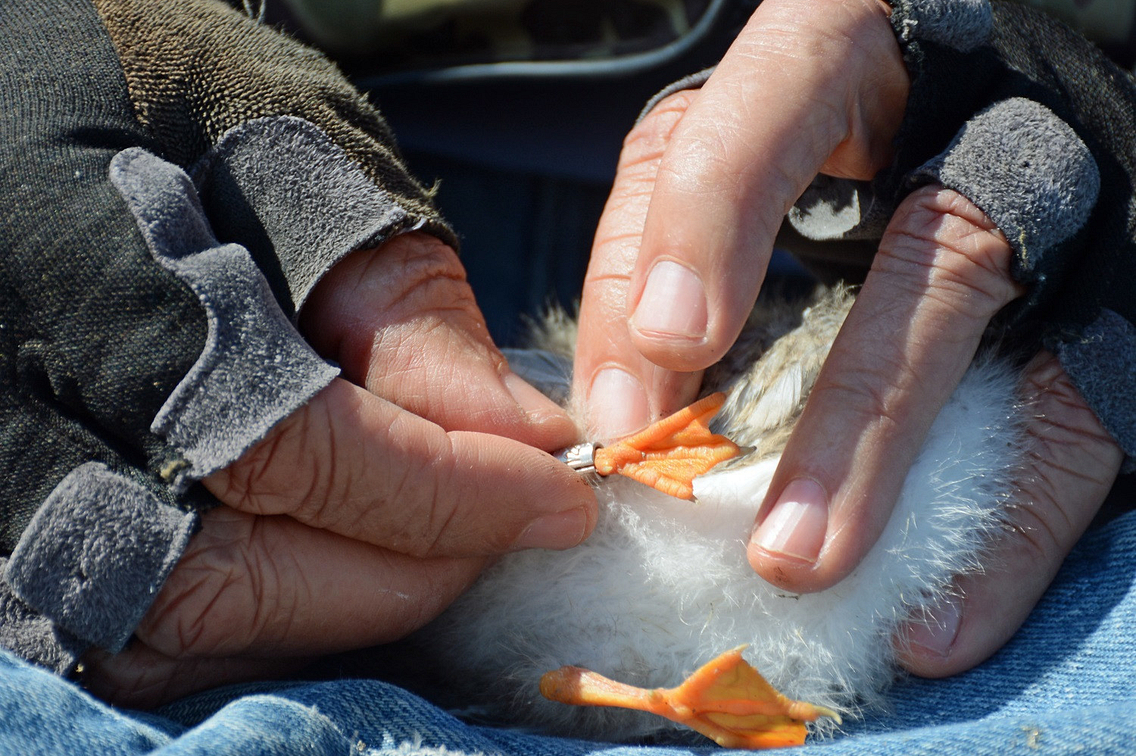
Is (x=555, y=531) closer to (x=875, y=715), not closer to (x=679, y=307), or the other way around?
(x=679, y=307)

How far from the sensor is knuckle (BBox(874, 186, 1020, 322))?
1.24m

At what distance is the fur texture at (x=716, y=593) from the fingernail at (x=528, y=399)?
0.50ft

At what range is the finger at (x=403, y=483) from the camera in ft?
3.48

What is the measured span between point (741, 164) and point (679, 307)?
8.7 inches

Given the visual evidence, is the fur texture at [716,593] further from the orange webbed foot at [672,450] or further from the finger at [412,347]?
the finger at [412,347]

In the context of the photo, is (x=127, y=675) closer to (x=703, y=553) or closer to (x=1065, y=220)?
(x=703, y=553)

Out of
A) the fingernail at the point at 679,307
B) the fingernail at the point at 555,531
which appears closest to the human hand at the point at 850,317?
the fingernail at the point at 679,307

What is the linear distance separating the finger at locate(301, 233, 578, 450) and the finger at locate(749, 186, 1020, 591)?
0.39m

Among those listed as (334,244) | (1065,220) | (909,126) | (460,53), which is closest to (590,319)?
(334,244)

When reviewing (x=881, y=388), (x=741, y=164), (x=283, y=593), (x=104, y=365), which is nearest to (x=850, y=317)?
(x=881, y=388)

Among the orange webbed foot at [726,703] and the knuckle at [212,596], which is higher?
the knuckle at [212,596]

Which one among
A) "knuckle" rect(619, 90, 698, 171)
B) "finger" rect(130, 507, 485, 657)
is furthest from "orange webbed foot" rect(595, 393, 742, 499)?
"knuckle" rect(619, 90, 698, 171)

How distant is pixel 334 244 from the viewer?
4.01 feet

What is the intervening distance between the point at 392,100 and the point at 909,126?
1.46 metres
